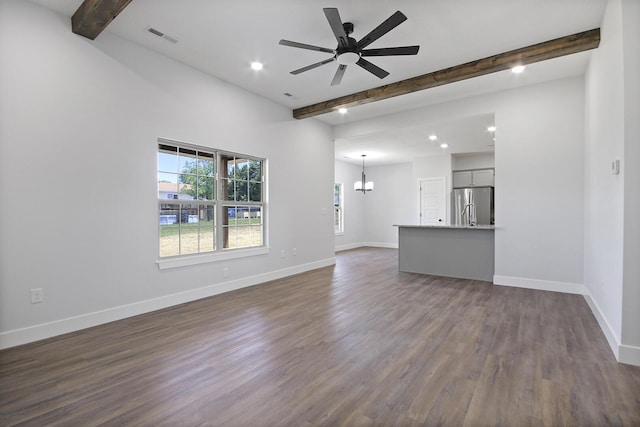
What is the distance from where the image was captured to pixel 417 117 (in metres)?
5.70

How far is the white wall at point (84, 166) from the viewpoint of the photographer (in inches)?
109

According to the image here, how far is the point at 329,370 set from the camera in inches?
89.0

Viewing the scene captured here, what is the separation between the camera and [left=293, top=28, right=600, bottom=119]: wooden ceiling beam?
336cm

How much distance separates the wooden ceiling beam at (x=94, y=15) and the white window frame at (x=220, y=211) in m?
1.24

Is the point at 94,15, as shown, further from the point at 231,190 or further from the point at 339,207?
the point at 339,207

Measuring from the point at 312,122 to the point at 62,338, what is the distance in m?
5.18

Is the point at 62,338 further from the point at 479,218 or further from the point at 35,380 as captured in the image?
the point at 479,218

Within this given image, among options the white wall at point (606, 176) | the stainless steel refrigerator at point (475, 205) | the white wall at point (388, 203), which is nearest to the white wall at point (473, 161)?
the stainless steel refrigerator at point (475, 205)

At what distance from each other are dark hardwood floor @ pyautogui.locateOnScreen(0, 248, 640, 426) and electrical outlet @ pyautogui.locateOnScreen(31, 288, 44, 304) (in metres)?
0.38

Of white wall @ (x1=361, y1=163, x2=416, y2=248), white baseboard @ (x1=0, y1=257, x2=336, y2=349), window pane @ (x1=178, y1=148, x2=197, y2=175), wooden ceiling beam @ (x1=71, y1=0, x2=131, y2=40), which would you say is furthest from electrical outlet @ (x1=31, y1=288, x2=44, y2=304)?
white wall @ (x1=361, y1=163, x2=416, y2=248)

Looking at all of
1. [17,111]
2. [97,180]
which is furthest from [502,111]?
[17,111]

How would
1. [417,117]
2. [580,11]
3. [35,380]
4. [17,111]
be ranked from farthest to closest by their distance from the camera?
[417,117], [580,11], [17,111], [35,380]

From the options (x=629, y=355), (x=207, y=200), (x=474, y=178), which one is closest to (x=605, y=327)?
(x=629, y=355)

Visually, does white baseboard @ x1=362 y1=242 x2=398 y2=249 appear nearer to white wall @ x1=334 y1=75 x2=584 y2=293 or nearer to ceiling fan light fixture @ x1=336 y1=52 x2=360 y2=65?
white wall @ x1=334 y1=75 x2=584 y2=293
